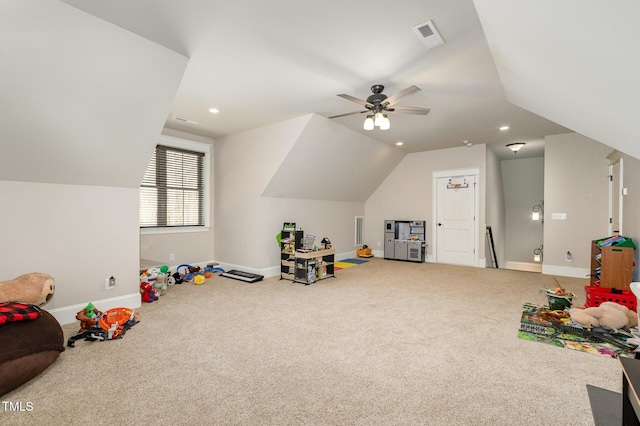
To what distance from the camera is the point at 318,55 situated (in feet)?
9.09

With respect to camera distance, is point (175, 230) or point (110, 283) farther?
point (175, 230)

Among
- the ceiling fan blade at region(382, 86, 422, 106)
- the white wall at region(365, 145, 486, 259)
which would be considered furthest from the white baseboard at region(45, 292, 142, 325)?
the white wall at region(365, 145, 486, 259)

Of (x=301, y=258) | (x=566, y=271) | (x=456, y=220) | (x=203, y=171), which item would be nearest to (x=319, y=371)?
(x=301, y=258)

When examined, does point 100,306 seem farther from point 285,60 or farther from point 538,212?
point 538,212

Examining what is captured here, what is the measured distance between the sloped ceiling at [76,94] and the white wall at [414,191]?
5729mm

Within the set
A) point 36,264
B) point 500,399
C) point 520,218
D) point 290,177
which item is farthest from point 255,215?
point 520,218

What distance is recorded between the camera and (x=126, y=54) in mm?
2438

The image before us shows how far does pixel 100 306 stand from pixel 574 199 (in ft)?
24.9

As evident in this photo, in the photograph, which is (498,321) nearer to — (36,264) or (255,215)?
(255,215)

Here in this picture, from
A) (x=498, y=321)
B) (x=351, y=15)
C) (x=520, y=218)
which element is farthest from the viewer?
(x=520, y=218)

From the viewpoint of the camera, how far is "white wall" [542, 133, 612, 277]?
16.9ft

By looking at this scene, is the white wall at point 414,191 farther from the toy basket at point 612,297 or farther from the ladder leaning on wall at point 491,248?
the toy basket at point 612,297

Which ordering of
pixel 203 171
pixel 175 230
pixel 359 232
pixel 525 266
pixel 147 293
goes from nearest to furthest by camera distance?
1. pixel 147 293
2. pixel 175 230
3. pixel 203 171
4. pixel 359 232
5. pixel 525 266

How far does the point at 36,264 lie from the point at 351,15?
3.75 metres
